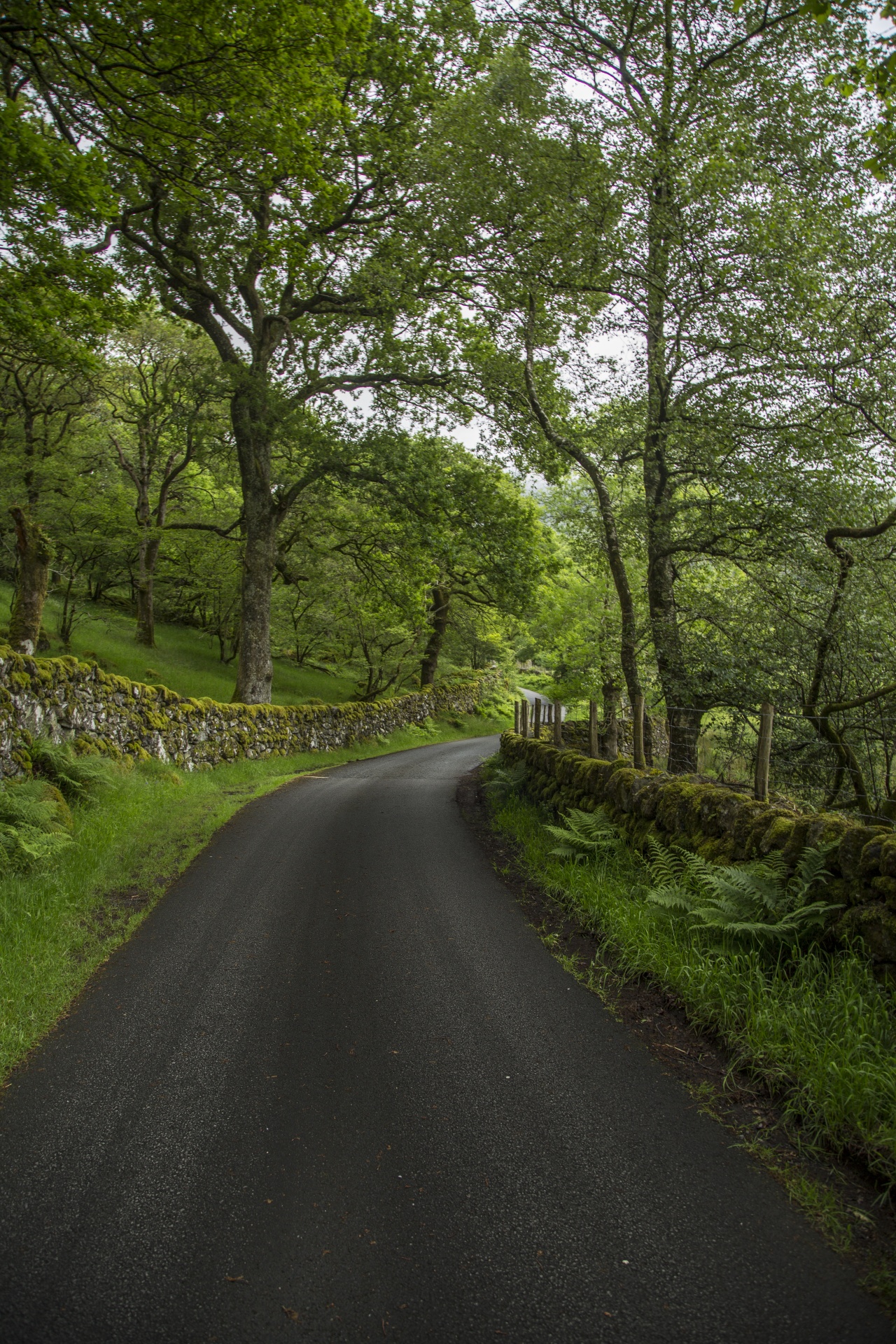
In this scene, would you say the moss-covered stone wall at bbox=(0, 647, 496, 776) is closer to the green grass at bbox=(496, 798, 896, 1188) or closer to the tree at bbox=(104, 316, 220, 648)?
the green grass at bbox=(496, 798, 896, 1188)

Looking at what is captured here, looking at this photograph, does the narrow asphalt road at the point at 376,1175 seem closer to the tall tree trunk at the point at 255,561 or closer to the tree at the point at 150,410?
the tall tree trunk at the point at 255,561

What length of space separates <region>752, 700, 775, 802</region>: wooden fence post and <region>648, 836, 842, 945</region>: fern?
77cm

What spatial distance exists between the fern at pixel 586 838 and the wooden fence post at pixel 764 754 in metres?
1.64

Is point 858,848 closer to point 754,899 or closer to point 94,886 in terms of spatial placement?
point 754,899

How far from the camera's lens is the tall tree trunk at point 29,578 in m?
13.0

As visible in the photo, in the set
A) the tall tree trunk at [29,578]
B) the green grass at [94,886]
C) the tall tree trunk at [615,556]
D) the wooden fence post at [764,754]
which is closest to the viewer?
the green grass at [94,886]

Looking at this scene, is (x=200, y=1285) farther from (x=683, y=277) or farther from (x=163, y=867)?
(x=683, y=277)

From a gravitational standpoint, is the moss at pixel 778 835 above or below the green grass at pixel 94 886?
above

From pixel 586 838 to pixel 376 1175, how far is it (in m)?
4.82

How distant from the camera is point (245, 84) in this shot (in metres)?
7.62

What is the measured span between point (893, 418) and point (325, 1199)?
974 cm

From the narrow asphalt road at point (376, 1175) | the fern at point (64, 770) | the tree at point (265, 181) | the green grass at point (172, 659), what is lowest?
the narrow asphalt road at point (376, 1175)

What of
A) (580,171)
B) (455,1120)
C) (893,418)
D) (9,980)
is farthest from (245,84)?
(455,1120)

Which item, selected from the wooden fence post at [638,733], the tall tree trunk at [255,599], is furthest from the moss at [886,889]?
the tall tree trunk at [255,599]
